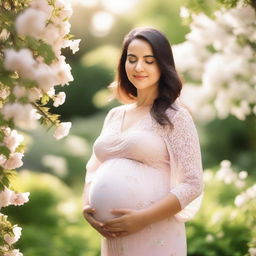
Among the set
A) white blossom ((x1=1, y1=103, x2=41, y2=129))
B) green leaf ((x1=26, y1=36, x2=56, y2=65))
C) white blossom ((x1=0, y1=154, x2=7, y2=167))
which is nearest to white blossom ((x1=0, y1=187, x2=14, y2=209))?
white blossom ((x1=0, y1=154, x2=7, y2=167))

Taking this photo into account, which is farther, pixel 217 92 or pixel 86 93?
pixel 86 93

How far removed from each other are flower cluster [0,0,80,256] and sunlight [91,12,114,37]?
621 inches

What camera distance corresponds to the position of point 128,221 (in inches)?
133

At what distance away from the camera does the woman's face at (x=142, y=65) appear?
3.62 meters

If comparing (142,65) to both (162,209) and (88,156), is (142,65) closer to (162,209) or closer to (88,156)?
(162,209)

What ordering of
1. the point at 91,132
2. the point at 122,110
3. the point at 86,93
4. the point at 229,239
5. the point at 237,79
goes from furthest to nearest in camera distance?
1. the point at 86,93
2. the point at 91,132
3. the point at 229,239
4. the point at 237,79
5. the point at 122,110

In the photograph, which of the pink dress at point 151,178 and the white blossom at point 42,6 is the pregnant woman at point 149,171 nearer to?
the pink dress at point 151,178

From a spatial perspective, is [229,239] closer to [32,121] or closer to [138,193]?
[138,193]

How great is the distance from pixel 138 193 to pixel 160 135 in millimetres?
351

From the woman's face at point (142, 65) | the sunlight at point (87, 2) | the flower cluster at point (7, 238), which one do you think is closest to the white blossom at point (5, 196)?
the flower cluster at point (7, 238)

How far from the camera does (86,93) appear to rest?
16.2 metres

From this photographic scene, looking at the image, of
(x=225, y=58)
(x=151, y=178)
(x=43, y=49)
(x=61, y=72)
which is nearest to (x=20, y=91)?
(x=43, y=49)

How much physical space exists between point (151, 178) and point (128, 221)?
298 mm

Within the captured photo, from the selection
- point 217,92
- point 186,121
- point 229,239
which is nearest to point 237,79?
point 217,92
